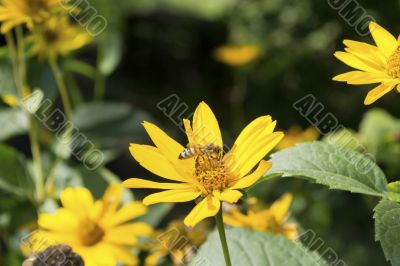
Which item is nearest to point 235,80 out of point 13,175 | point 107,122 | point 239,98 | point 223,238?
point 239,98

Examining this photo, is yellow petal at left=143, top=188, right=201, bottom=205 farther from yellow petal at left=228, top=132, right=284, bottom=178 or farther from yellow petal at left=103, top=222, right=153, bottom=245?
yellow petal at left=103, top=222, right=153, bottom=245

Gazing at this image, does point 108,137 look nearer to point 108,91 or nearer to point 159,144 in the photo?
point 159,144

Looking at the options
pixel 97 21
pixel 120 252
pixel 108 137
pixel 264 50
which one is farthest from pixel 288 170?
pixel 264 50

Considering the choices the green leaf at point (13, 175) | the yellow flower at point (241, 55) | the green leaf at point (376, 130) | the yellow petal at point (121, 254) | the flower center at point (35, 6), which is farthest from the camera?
the yellow flower at point (241, 55)

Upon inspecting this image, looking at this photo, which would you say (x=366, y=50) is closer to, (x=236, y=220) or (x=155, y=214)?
(x=236, y=220)

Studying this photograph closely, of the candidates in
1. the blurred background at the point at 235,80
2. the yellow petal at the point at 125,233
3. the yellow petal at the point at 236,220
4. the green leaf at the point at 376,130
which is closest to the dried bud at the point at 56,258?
the yellow petal at the point at 125,233

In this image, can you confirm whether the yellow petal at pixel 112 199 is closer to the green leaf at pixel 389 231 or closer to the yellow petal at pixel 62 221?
the yellow petal at pixel 62 221

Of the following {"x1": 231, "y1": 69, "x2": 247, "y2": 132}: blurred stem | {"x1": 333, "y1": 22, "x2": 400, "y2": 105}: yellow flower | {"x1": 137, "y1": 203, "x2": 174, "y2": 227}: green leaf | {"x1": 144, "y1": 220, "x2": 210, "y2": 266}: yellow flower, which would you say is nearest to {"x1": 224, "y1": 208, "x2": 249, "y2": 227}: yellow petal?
{"x1": 144, "y1": 220, "x2": 210, "y2": 266}: yellow flower
